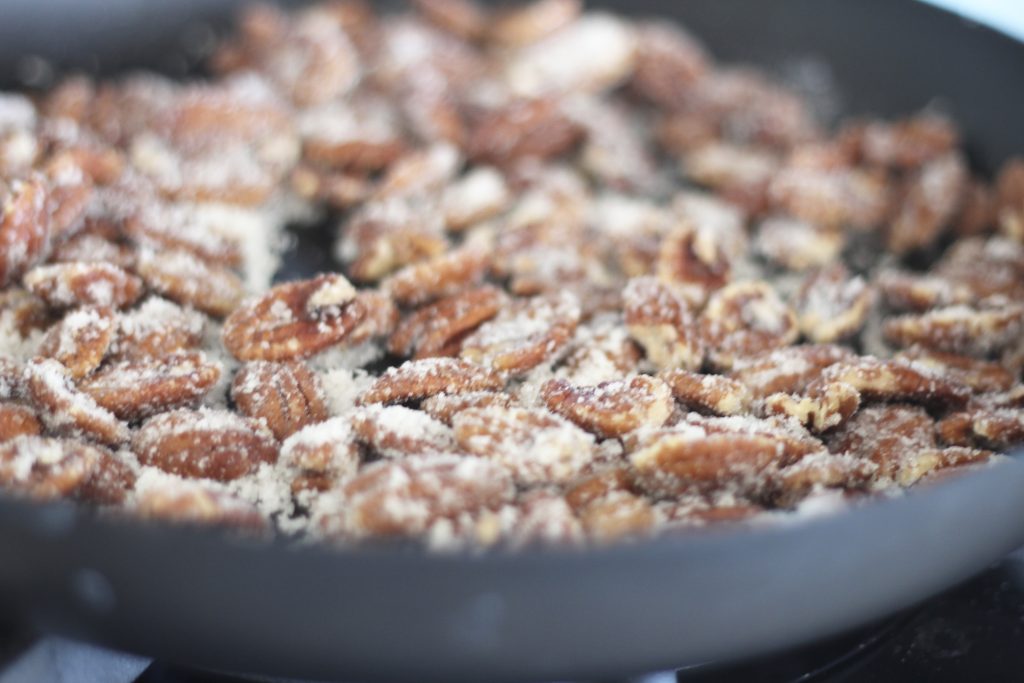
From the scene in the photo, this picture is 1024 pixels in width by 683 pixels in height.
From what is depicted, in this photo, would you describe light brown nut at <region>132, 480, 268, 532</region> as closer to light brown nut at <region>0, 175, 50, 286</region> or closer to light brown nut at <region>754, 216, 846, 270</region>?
light brown nut at <region>0, 175, 50, 286</region>

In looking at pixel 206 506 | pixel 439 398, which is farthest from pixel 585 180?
pixel 206 506

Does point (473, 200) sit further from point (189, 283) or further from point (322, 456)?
point (322, 456)

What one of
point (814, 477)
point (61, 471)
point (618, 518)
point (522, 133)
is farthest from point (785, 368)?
point (61, 471)

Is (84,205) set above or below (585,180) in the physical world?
below

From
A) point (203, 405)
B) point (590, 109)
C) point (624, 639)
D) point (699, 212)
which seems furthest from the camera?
point (590, 109)

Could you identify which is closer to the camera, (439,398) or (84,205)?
(439,398)

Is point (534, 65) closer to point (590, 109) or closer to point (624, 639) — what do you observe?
point (590, 109)

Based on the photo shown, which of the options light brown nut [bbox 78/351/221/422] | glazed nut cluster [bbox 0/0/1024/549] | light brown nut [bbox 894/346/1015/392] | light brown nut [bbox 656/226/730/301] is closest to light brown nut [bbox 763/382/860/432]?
glazed nut cluster [bbox 0/0/1024/549]
